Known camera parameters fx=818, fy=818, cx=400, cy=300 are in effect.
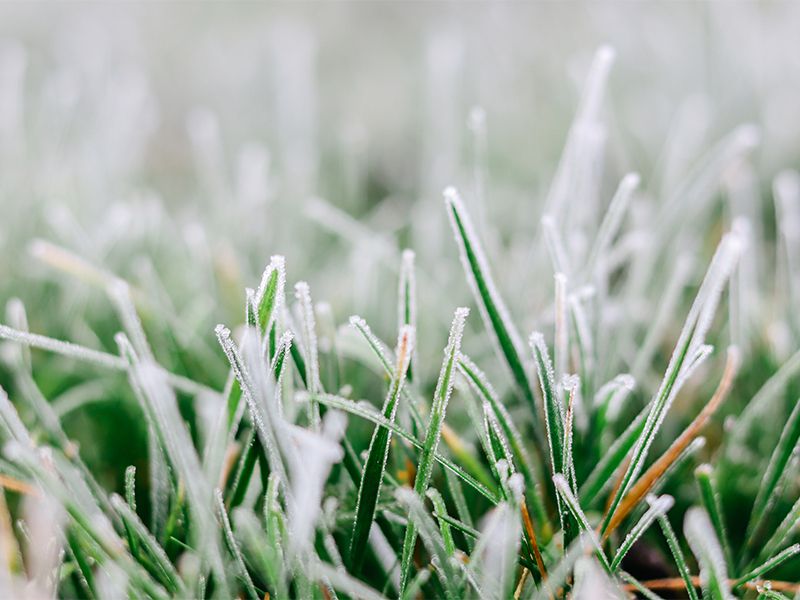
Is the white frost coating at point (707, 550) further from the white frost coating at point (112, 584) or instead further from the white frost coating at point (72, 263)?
the white frost coating at point (72, 263)

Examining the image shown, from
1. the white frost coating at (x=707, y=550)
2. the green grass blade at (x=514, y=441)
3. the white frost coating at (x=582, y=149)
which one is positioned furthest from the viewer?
the white frost coating at (x=582, y=149)

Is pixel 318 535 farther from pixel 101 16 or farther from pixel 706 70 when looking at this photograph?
pixel 101 16

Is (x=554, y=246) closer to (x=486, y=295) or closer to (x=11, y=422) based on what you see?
(x=486, y=295)

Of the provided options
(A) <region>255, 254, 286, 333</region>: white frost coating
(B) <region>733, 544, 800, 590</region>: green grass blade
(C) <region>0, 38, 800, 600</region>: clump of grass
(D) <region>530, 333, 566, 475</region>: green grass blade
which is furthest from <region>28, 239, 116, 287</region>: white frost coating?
(B) <region>733, 544, 800, 590</region>: green grass blade

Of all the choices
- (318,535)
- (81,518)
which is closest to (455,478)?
(318,535)

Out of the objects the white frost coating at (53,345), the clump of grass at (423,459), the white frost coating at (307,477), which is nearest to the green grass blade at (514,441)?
the clump of grass at (423,459)

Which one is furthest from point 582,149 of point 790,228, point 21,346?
point 21,346
